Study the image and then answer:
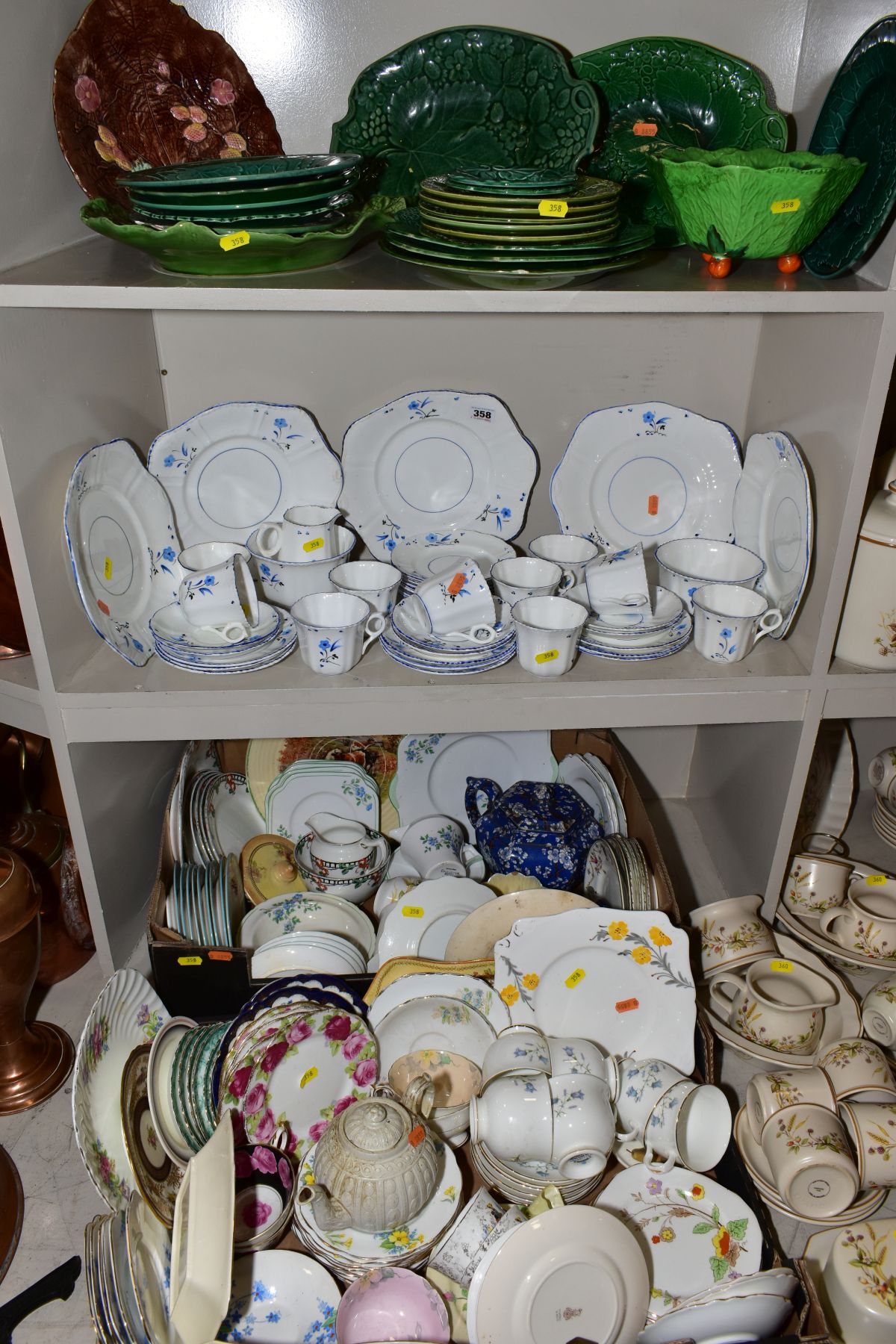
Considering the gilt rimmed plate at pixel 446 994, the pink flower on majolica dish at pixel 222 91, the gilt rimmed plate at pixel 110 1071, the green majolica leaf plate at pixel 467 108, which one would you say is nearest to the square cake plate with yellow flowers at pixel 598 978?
the gilt rimmed plate at pixel 446 994

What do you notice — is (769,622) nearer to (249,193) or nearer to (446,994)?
(446,994)

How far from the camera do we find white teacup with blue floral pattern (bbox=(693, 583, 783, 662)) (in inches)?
55.6

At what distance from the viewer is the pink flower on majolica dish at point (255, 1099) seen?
128 centimetres

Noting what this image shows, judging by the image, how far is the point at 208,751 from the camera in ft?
5.81

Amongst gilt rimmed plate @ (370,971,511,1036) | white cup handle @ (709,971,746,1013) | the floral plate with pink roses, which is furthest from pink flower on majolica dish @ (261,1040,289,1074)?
white cup handle @ (709,971,746,1013)

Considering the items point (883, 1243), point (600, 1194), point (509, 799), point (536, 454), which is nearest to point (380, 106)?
point (536, 454)

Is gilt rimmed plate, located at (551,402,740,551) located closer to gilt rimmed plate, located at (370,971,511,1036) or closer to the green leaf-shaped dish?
the green leaf-shaped dish

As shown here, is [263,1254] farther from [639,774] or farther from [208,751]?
[639,774]

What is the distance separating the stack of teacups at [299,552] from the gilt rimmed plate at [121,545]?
0.13 metres

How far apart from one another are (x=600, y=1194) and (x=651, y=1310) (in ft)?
0.42

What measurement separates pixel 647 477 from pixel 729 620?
33cm

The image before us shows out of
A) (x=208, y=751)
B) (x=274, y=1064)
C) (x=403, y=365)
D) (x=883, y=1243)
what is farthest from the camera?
(x=208, y=751)

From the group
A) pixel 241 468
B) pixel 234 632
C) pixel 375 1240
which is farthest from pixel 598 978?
pixel 241 468

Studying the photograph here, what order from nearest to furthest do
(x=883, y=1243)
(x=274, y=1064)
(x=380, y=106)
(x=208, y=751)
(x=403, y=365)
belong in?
(x=883, y=1243) → (x=274, y=1064) → (x=380, y=106) → (x=403, y=365) → (x=208, y=751)
